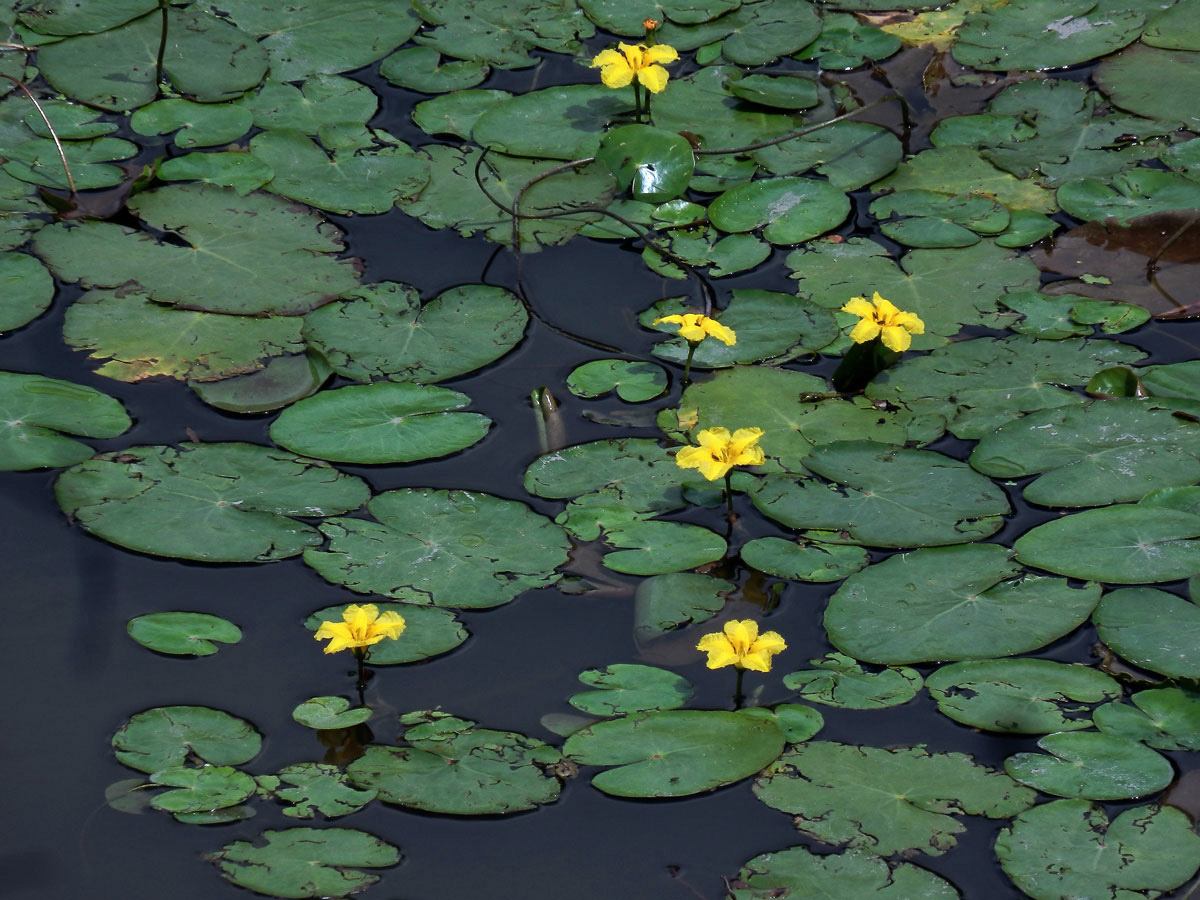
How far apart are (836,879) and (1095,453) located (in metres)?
1.64

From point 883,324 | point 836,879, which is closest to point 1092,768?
point 836,879

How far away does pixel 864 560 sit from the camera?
3.29 metres

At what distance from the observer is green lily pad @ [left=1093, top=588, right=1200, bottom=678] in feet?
9.90

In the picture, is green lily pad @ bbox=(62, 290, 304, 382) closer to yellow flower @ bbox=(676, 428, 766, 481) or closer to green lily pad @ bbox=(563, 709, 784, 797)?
yellow flower @ bbox=(676, 428, 766, 481)

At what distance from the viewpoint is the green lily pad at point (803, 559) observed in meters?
3.26

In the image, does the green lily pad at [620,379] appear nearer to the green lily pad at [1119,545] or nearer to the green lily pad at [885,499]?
the green lily pad at [885,499]

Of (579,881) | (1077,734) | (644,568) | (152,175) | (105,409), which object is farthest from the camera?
(152,175)

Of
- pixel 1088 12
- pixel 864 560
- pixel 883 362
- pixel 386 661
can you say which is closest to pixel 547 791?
pixel 386 661

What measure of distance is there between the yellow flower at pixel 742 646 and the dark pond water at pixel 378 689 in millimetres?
197

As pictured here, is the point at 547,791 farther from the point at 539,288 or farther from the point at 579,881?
the point at 539,288

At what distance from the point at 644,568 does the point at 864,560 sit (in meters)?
0.61

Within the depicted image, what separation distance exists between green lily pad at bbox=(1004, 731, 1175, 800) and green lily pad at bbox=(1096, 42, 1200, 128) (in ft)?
10.0

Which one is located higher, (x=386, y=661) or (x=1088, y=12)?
(x=1088, y=12)

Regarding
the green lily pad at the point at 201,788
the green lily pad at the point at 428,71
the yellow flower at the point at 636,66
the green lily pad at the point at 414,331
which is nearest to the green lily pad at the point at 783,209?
the yellow flower at the point at 636,66
